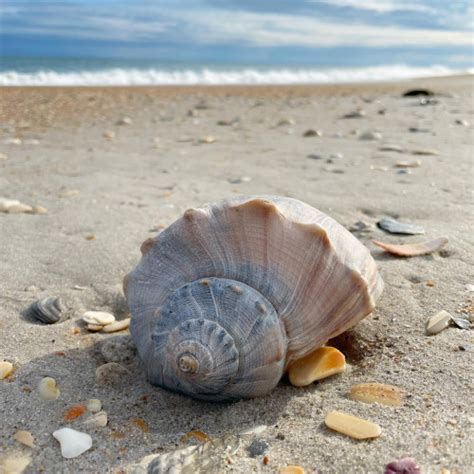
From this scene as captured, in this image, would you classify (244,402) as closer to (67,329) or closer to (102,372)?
(102,372)

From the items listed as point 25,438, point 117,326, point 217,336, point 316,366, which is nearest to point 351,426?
point 316,366

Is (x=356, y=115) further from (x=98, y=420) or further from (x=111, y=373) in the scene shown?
(x=98, y=420)

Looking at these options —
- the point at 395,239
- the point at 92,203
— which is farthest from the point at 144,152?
the point at 395,239

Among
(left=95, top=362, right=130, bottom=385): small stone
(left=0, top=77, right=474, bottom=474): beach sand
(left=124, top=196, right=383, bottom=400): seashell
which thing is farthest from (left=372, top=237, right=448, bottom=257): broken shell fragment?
(left=95, top=362, right=130, bottom=385): small stone

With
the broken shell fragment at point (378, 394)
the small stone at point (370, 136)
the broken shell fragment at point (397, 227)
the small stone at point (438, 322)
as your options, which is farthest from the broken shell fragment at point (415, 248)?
the small stone at point (370, 136)

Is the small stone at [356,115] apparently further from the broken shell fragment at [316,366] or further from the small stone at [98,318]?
the broken shell fragment at [316,366]

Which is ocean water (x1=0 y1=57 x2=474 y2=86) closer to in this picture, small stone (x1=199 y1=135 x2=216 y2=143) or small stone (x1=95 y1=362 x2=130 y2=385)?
small stone (x1=199 y1=135 x2=216 y2=143)
